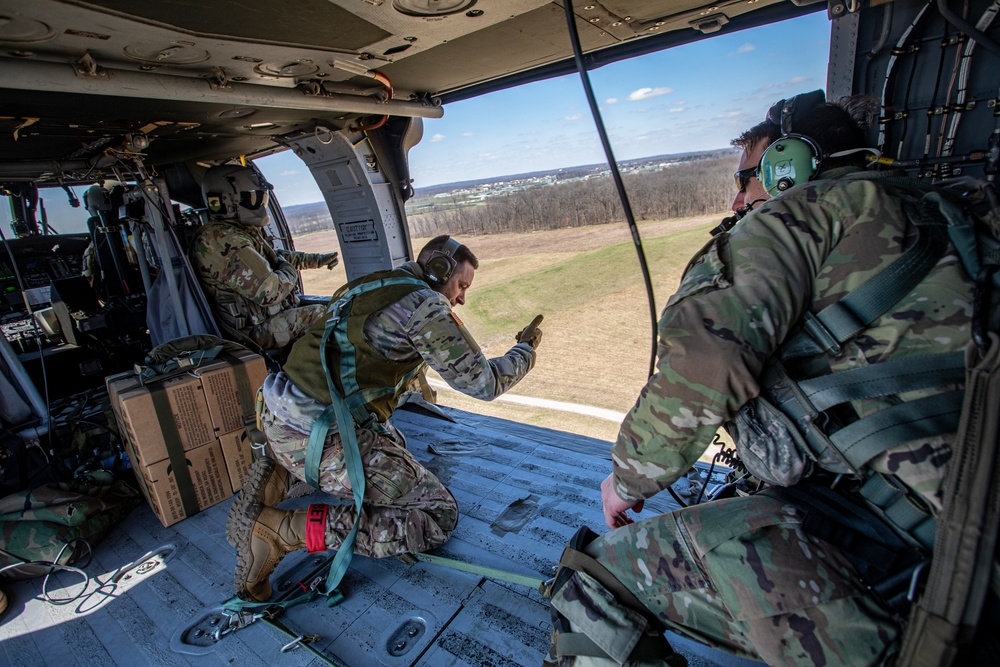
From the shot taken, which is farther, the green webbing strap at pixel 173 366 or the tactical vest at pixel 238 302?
the tactical vest at pixel 238 302

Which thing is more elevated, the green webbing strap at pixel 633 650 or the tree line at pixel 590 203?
the tree line at pixel 590 203

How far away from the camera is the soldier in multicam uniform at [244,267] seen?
3736 mm

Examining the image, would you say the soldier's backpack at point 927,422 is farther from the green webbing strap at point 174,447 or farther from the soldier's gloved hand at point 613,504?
the green webbing strap at point 174,447

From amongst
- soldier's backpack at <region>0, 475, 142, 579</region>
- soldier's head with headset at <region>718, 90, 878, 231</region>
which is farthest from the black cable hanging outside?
soldier's backpack at <region>0, 475, 142, 579</region>

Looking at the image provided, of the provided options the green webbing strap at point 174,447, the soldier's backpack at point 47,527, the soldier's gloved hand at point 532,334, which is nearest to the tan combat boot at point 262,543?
the green webbing strap at point 174,447

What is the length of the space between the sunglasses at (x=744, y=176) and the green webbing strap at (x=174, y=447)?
280cm

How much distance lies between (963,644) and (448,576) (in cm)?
170

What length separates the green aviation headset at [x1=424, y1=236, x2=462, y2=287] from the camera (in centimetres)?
221

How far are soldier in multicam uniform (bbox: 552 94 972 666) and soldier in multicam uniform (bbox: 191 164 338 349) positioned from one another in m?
3.41

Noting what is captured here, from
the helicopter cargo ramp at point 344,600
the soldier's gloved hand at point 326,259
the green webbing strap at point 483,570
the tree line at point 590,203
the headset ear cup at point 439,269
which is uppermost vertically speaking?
the tree line at point 590,203

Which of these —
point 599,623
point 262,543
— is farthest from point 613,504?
point 262,543

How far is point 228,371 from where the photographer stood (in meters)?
2.88

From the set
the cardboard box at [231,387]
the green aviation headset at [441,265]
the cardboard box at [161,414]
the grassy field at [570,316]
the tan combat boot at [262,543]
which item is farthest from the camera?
the grassy field at [570,316]

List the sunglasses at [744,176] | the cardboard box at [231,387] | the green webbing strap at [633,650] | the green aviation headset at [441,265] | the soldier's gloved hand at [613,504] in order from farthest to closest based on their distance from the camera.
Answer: the cardboard box at [231,387], the green aviation headset at [441,265], the sunglasses at [744,176], the soldier's gloved hand at [613,504], the green webbing strap at [633,650]
